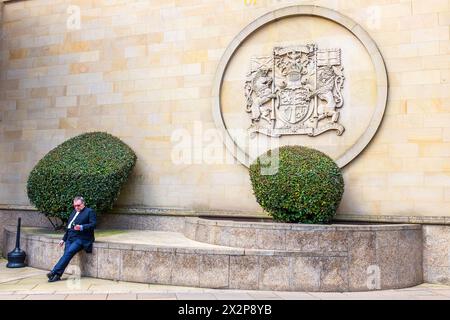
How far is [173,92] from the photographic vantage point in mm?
11250

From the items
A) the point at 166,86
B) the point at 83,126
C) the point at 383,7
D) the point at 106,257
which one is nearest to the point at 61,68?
the point at 83,126

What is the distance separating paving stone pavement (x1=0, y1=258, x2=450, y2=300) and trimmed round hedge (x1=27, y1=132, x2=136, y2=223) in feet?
7.47

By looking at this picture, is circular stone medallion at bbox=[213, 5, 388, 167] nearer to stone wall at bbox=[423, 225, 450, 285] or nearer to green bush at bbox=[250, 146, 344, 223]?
green bush at bbox=[250, 146, 344, 223]

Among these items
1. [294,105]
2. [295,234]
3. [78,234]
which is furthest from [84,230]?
[294,105]

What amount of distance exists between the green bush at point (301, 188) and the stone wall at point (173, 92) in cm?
129

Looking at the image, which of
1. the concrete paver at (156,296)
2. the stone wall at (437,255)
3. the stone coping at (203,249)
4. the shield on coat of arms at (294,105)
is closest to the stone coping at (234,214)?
the stone wall at (437,255)

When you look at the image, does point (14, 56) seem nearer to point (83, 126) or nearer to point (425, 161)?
point (83, 126)

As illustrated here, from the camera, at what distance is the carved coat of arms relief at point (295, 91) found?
32.1 ft

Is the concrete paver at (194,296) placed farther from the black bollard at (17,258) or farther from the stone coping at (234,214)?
the black bollard at (17,258)

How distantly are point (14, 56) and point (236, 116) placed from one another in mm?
7245

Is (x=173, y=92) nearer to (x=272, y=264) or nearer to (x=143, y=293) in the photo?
(x=272, y=264)

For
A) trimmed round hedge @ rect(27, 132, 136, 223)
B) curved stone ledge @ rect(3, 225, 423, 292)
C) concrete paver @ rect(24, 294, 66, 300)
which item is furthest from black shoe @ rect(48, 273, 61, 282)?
trimmed round hedge @ rect(27, 132, 136, 223)

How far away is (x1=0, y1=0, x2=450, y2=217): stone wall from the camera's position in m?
9.16

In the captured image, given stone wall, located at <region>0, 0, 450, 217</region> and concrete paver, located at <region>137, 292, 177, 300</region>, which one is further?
stone wall, located at <region>0, 0, 450, 217</region>
